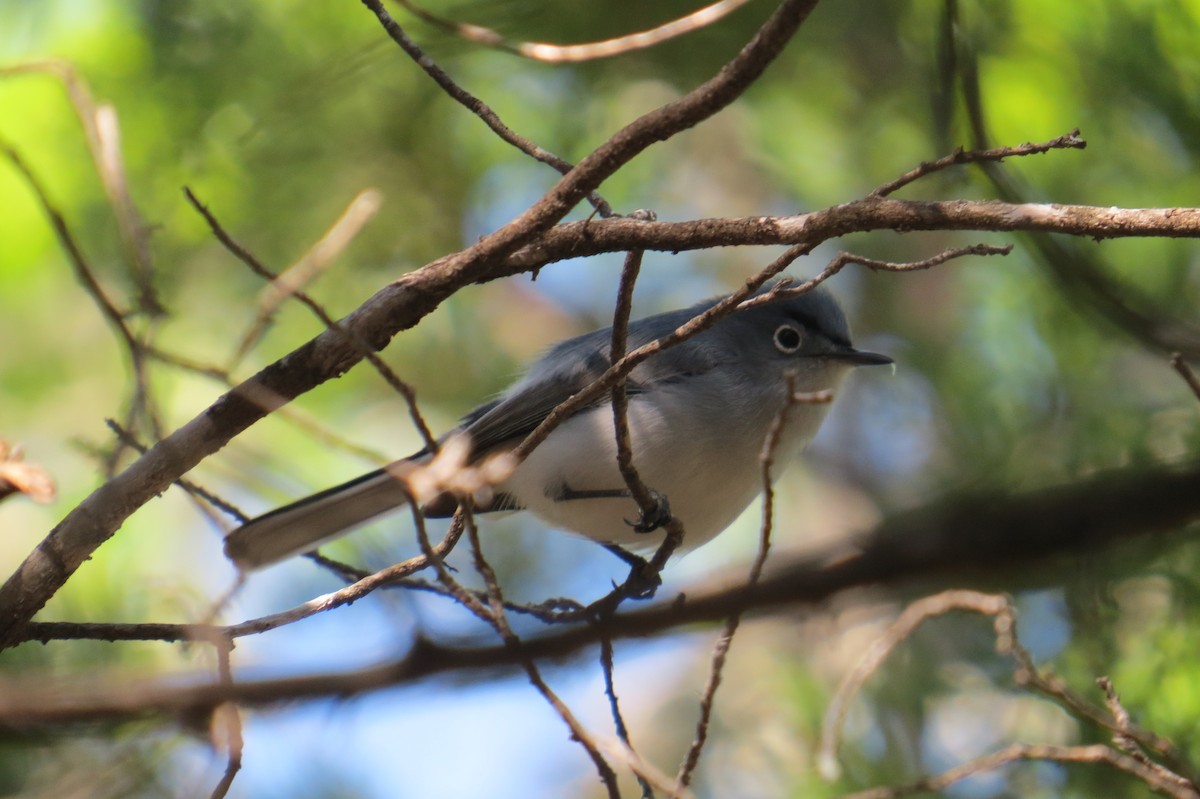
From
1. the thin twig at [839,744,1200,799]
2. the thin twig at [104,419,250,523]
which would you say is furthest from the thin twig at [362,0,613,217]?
the thin twig at [839,744,1200,799]

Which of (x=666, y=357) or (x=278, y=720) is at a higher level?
(x=666, y=357)

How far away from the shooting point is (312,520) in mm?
3332

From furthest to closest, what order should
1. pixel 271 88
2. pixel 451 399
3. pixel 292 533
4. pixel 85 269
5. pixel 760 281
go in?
pixel 451 399, pixel 271 88, pixel 292 533, pixel 85 269, pixel 760 281

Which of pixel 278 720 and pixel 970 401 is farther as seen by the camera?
pixel 970 401

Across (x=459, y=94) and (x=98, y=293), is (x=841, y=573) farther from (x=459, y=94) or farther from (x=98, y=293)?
(x=98, y=293)

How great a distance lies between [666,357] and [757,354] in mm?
375

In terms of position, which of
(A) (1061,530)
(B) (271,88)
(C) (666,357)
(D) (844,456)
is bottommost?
(A) (1061,530)

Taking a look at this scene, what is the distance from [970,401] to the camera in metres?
5.05

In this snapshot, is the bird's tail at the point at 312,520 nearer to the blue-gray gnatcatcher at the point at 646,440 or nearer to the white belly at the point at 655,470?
the blue-gray gnatcatcher at the point at 646,440

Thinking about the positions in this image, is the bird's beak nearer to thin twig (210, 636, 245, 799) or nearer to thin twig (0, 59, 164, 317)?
thin twig (0, 59, 164, 317)

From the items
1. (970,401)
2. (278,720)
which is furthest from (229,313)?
(278,720)

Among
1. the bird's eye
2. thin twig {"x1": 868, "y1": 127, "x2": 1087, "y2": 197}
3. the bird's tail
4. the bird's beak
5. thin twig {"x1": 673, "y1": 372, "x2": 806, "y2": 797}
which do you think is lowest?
thin twig {"x1": 673, "y1": 372, "x2": 806, "y2": 797}

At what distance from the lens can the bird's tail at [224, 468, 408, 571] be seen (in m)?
3.14

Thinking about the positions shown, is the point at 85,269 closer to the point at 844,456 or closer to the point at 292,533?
the point at 292,533
